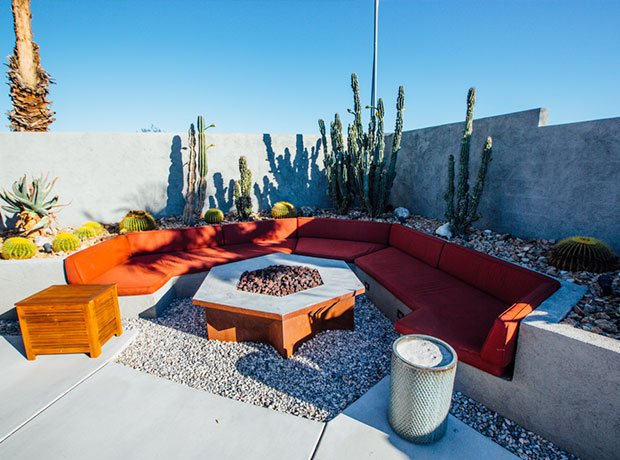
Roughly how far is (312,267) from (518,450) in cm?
249

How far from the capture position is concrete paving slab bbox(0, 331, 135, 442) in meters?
2.07

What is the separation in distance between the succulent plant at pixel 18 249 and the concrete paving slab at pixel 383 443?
4479mm

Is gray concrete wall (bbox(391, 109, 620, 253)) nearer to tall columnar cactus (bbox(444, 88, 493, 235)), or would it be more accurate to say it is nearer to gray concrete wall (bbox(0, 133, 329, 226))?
tall columnar cactus (bbox(444, 88, 493, 235))

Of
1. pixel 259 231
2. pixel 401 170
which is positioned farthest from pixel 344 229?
pixel 401 170

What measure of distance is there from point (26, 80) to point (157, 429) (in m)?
9.49

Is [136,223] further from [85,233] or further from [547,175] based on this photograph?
[547,175]

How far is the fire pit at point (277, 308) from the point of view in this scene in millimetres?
2701

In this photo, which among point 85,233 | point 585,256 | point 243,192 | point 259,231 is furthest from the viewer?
point 243,192

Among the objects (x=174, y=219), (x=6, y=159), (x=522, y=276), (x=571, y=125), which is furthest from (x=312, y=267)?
(x=6, y=159)

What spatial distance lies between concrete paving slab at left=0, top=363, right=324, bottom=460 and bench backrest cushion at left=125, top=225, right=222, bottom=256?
2.66 meters

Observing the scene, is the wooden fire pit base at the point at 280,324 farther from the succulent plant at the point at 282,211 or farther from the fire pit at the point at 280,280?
the succulent plant at the point at 282,211

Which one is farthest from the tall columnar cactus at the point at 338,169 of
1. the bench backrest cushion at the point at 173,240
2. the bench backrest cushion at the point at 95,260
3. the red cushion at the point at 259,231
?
the bench backrest cushion at the point at 95,260

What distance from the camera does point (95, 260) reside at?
145 inches

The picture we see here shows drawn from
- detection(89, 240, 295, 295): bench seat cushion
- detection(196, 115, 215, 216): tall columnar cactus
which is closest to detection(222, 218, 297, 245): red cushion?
detection(89, 240, 295, 295): bench seat cushion
